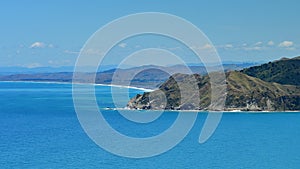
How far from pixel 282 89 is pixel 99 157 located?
77.5 m

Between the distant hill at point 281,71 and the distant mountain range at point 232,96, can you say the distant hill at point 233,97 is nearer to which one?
the distant mountain range at point 232,96

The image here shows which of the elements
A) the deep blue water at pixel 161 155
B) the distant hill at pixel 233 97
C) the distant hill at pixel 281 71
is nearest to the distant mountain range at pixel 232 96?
the distant hill at pixel 233 97

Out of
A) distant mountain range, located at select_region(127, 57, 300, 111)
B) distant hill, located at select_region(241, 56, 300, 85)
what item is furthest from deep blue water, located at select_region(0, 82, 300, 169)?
distant hill, located at select_region(241, 56, 300, 85)

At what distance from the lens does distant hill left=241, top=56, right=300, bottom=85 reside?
445 ft

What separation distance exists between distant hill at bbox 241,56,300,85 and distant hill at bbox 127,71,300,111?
44.5 feet

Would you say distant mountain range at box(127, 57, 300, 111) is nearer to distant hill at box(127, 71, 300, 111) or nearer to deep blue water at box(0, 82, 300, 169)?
distant hill at box(127, 71, 300, 111)

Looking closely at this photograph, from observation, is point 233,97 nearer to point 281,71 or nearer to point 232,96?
point 232,96

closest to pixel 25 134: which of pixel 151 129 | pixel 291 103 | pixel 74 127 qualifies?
pixel 74 127

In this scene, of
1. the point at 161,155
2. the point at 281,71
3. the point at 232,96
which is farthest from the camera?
the point at 281,71

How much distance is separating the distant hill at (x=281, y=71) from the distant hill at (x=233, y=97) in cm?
1356

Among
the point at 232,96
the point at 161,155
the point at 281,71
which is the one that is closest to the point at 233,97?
the point at 232,96

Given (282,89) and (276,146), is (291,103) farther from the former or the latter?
(276,146)

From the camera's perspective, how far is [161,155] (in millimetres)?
56469

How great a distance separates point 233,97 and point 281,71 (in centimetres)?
3301
